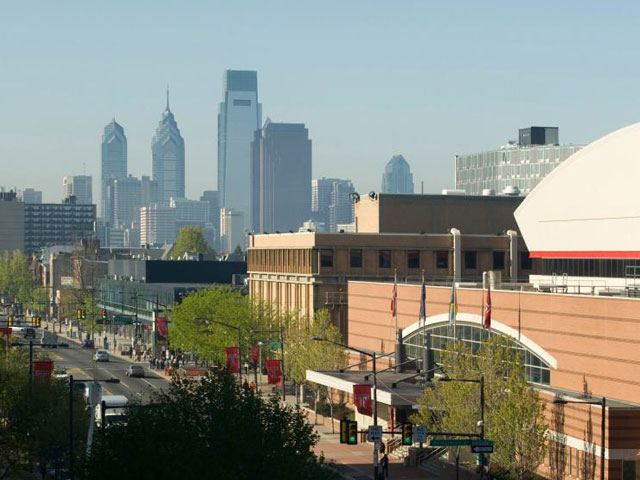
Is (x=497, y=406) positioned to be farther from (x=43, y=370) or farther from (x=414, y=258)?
(x=414, y=258)

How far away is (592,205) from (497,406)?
88.9 ft

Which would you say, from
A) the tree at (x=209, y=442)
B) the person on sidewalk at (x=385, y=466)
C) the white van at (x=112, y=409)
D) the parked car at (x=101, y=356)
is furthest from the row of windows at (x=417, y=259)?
the tree at (x=209, y=442)

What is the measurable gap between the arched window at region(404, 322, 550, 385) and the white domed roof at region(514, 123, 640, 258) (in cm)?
1120

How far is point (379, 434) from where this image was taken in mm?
76188

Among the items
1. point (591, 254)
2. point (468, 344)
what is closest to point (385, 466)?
point (468, 344)

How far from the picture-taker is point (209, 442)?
56.9 meters

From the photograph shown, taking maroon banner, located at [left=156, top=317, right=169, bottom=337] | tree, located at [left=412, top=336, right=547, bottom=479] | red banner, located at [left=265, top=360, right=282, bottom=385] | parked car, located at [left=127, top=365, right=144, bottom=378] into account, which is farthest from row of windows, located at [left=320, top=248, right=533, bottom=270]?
tree, located at [left=412, top=336, right=547, bottom=479]

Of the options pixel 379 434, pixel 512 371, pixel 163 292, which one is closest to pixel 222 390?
pixel 379 434

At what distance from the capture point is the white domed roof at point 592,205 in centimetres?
9819

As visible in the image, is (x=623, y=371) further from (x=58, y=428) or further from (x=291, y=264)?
(x=291, y=264)

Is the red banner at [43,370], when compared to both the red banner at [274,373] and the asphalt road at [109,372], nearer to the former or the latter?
the red banner at [274,373]

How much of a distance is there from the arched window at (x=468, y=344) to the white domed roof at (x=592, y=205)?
36.7 ft

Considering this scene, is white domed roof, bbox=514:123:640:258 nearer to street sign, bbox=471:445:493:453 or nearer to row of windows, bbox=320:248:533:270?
row of windows, bbox=320:248:533:270

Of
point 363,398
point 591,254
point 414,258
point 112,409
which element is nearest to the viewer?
point 363,398
